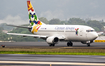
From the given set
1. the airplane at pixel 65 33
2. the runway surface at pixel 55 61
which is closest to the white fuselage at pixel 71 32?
the airplane at pixel 65 33

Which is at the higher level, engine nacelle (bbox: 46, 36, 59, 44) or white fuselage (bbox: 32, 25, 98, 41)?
white fuselage (bbox: 32, 25, 98, 41)

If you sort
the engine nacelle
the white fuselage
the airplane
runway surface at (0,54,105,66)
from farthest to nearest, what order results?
1. the engine nacelle
2. the airplane
3. the white fuselage
4. runway surface at (0,54,105,66)

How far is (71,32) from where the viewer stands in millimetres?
67500

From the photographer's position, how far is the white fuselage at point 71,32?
65.1 m

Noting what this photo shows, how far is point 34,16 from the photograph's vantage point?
7706 cm

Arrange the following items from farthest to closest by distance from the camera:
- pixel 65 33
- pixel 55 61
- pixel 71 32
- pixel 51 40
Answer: pixel 65 33 → pixel 71 32 → pixel 51 40 → pixel 55 61

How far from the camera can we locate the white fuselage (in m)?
65.1

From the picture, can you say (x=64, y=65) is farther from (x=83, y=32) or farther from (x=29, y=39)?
(x=29, y=39)

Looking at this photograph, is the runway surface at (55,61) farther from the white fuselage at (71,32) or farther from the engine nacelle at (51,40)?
the engine nacelle at (51,40)

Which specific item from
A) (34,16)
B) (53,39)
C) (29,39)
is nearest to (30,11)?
(34,16)

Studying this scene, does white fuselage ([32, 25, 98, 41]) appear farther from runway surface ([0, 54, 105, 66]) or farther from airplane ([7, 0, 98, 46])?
runway surface ([0, 54, 105, 66])

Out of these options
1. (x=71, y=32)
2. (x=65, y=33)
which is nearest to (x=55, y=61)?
(x=71, y=32)

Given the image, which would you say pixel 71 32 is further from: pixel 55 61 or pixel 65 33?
pixel 55 61

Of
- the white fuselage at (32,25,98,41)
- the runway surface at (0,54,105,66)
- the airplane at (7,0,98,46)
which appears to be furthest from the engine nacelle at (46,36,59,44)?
the runway surface at (0,54,105,66)
